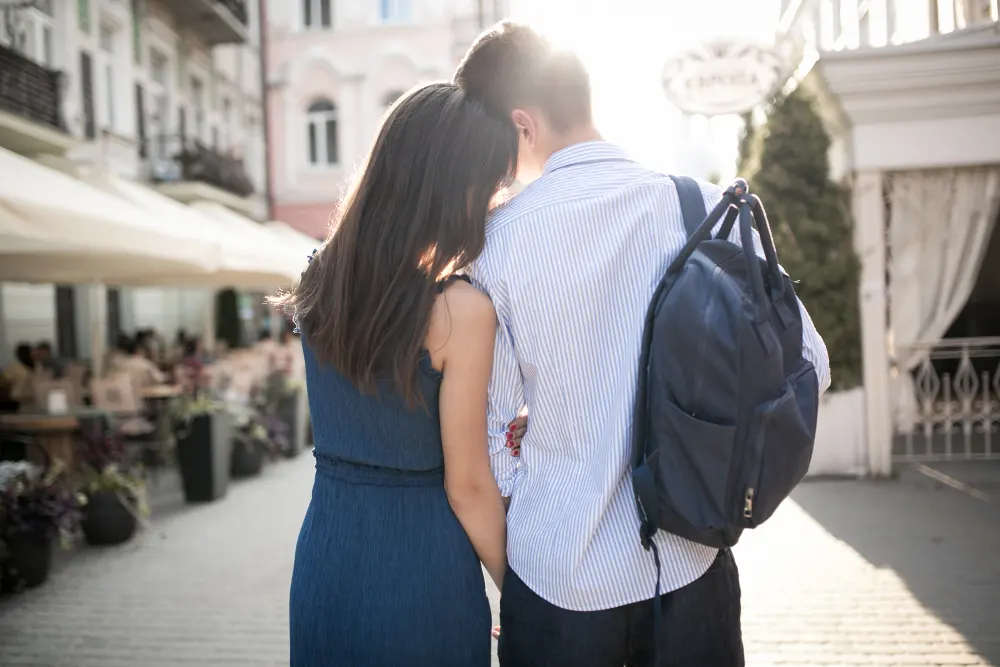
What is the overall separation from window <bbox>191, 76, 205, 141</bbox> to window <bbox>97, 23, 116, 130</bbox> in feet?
12.0

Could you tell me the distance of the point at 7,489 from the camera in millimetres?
5047

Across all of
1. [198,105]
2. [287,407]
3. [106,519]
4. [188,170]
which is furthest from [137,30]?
[106,519]

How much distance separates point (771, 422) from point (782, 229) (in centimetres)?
631

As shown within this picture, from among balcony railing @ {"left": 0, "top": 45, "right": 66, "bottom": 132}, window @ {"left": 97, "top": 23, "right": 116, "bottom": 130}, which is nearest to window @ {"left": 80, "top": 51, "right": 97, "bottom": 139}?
window @ {"left": 97, "top": 23, "right": 116, "bottom": 130}

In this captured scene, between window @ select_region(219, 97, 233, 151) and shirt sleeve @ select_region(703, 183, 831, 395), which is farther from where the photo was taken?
window @ select_region(219, 97, 233, 151)

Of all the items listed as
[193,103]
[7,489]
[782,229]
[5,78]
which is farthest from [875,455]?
[193,103]

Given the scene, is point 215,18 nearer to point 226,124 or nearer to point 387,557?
point 226,124

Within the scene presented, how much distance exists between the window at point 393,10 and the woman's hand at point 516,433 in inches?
962

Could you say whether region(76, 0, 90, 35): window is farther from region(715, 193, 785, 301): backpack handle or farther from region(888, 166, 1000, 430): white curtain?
region(715, 193, 785, 301): backpack handle

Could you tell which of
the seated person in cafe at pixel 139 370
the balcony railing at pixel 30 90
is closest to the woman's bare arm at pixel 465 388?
the seated person in cafe at pixel 139 370

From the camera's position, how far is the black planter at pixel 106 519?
Result: 6.16m

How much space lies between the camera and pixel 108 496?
6.21 meters

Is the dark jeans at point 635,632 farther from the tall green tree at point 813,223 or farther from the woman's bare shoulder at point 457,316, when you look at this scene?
the tall green tree at point 813,223

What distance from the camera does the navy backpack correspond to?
140cm
